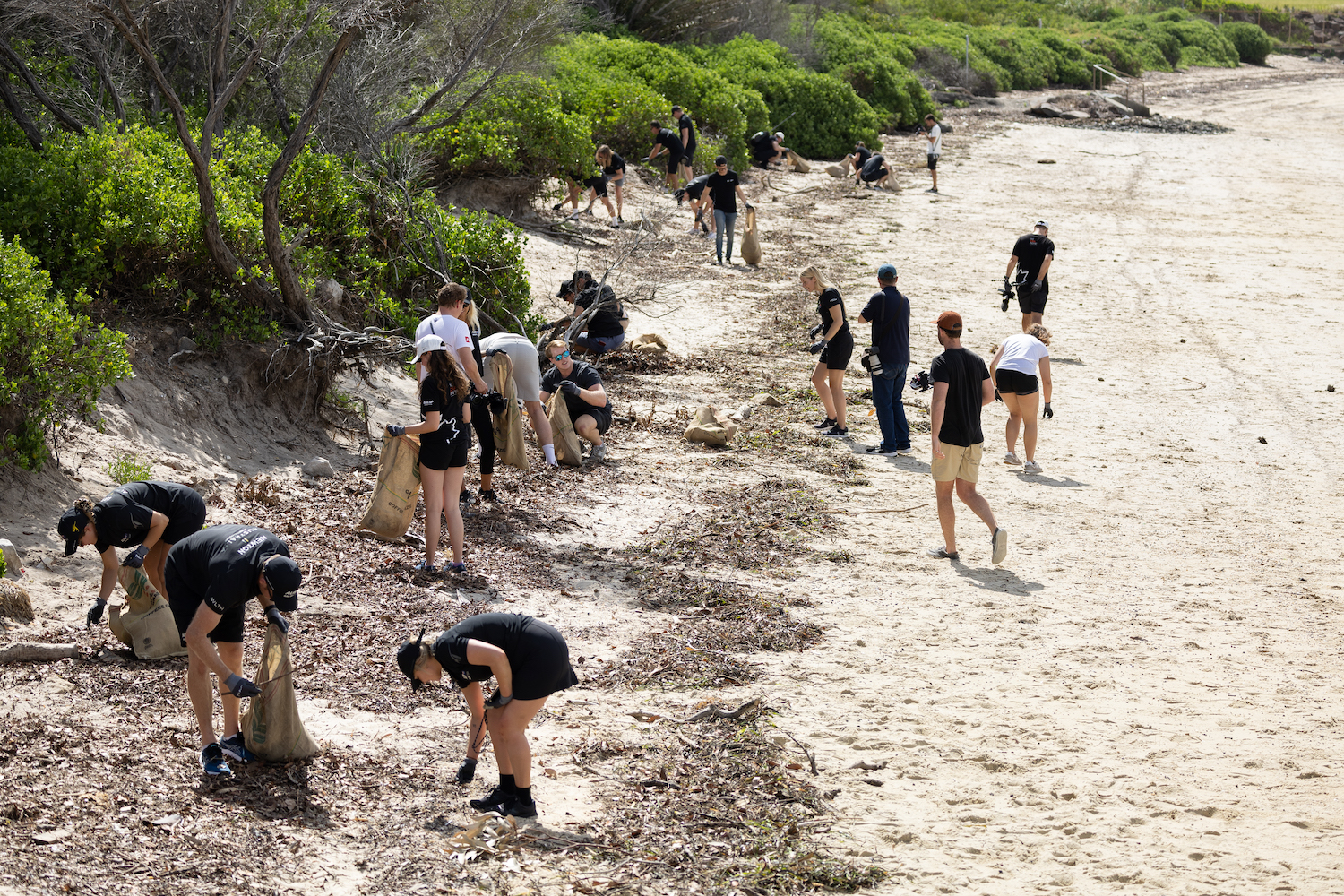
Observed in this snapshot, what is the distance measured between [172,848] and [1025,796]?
393 centimetres

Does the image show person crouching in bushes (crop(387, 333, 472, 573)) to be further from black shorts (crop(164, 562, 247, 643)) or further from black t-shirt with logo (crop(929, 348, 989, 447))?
black t-shirt with logo (crop(929, 348, 989, 447))

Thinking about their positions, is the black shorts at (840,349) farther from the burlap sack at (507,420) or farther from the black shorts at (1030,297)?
the black shorts at (1030,297)

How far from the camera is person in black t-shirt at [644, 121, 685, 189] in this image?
23297mm

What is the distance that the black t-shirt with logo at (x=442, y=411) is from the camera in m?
8.02

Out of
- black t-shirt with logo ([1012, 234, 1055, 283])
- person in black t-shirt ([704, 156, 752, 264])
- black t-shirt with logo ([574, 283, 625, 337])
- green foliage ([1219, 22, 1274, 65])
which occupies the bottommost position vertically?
black t-shirt with logo ([574, 283, 625, 337])

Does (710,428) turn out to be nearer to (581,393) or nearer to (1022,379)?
(581,393)

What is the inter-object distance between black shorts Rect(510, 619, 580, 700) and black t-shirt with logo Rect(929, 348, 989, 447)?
4.63 meters

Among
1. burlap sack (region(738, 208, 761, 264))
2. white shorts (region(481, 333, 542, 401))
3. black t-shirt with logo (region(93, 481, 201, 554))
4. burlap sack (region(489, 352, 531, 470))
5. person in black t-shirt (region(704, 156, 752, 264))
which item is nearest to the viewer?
black t-shirt with logo (region(93, 481, 201, 554))

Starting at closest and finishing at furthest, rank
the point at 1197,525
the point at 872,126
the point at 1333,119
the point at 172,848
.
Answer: the point at 172,848 < the point at 1197,525 < the point at 872,126 < the point at 1333,119

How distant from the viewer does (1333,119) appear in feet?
150

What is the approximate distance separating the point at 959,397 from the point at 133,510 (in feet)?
18.7

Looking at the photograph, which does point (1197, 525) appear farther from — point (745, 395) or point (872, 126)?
point (872, 126)

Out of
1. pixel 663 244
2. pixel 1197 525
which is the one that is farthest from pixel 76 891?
pixel 663 244

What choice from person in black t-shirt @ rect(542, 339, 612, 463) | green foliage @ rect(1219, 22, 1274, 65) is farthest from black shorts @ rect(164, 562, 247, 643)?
green foliage @ rect(1219, 22, 1274, 65)
